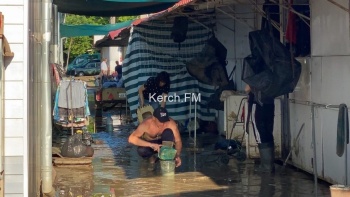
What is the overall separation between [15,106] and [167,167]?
5335mm

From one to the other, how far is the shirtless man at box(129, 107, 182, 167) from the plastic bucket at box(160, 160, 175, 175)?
0.33 feet

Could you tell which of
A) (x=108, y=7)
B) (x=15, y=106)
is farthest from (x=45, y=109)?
(x=108, y=7)

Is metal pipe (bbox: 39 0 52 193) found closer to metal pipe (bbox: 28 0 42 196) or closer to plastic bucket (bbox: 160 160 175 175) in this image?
metal pipe (bbox: 28 0 42 196)

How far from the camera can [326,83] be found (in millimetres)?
11031

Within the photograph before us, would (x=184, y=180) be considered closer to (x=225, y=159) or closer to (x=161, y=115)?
(x=161, y=115)

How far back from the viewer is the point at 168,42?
1886 cm

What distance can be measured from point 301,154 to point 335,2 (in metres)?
3.18

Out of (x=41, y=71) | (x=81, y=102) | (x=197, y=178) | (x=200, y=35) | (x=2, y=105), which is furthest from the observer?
(x=200, y=35)

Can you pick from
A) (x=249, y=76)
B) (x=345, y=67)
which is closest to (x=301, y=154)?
(x=249, y=76)

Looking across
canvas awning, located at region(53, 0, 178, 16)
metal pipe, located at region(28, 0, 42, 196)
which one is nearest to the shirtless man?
canvas awning, located at region(53, 0, 178, 16)

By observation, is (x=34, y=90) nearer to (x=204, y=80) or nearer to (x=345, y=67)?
(x=345, y=67)

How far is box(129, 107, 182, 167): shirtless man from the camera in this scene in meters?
12.8

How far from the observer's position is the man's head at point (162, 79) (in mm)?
17188

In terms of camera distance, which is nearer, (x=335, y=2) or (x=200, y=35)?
(x=335, y=2)
